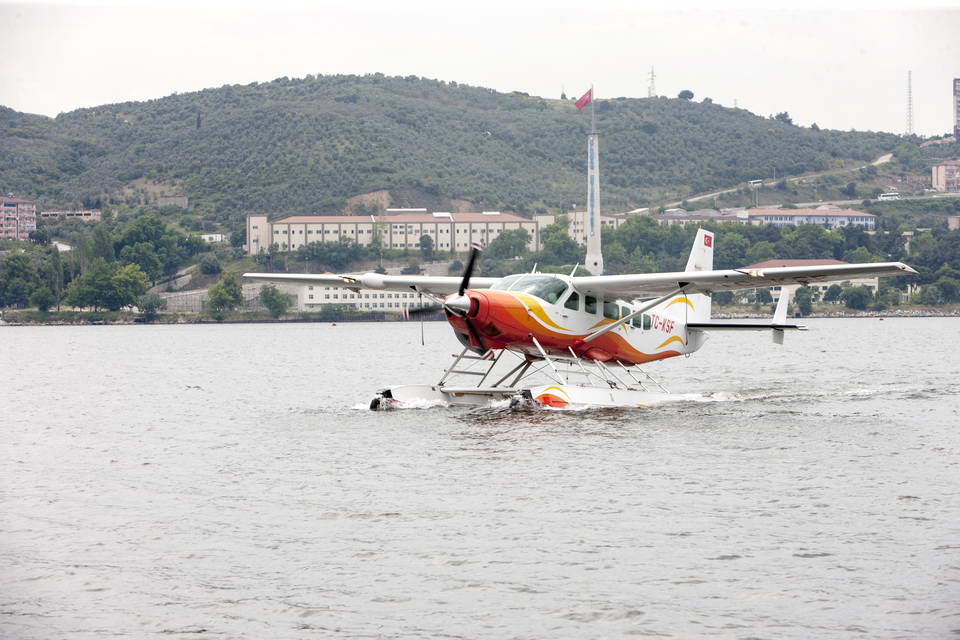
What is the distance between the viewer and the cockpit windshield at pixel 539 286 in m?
21.8

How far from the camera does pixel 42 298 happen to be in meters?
143

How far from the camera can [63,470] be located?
17234 mm

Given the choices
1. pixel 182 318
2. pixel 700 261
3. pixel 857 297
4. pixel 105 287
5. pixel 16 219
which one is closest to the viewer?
pixel 700 261

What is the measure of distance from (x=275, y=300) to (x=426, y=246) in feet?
127

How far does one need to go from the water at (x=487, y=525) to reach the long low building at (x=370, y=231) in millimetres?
153068

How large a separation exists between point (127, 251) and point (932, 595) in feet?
511

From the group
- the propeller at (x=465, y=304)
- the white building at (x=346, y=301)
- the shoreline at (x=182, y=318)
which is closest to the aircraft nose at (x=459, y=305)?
the propeller at (x=465, y=304)

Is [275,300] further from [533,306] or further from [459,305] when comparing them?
[459,305]

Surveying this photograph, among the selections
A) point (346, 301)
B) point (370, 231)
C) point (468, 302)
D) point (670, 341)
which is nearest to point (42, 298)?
point (346, 301)

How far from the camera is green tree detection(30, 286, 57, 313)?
142 m

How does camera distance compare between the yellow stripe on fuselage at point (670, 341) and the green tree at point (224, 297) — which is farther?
the green tree at point (224, 297)

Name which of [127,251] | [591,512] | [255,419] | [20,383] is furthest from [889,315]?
[591,512]

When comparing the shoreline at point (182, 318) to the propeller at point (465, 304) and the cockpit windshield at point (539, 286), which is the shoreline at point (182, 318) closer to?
the cockpit windshield at point (539, 286)

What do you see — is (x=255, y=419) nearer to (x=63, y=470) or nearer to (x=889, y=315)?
(x=63, y=470)
